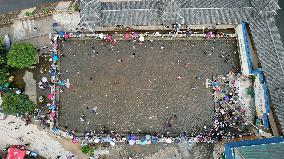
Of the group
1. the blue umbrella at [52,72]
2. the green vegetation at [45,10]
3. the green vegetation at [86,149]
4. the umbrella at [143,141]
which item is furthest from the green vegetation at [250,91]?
the green vegetation at [45,10]

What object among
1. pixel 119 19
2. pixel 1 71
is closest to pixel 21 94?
pixel 1 71

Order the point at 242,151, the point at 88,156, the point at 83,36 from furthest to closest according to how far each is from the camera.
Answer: the point at 83,36 → the point at 88,156 → the point at 242,151

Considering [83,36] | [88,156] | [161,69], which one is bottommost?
[88,156]

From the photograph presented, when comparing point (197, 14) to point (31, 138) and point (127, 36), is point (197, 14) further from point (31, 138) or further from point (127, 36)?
point (31, 138)

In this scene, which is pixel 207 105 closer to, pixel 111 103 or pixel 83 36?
pixel 111 103

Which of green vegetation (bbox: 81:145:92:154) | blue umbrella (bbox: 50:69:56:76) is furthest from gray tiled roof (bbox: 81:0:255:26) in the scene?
green vegetation (bbox: 81:145:92:154)

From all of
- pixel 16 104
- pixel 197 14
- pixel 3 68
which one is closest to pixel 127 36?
pixel 197 14

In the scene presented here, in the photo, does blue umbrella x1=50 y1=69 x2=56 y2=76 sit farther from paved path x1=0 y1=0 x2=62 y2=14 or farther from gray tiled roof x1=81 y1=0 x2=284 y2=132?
paved path x1=0 y1=0 x2=62 y2=14
